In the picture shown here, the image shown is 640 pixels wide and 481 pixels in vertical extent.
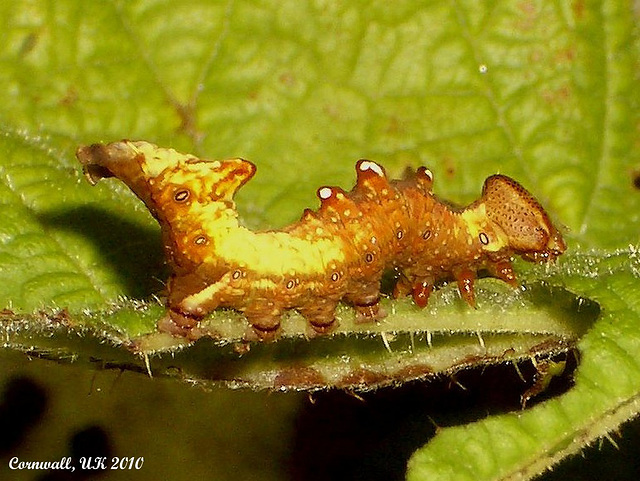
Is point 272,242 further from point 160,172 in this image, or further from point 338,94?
point 338,94

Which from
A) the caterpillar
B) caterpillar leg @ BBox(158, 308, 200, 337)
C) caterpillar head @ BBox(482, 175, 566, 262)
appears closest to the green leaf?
caterpillar head @ BBox(482, 175, 566, 262)

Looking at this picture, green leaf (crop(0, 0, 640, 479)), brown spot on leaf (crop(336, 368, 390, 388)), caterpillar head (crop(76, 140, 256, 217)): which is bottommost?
brown spot on leaf (crop(336, 368, 390, 388))

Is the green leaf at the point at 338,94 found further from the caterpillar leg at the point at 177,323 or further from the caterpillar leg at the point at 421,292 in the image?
the caterpillar leg at the point at 177,323

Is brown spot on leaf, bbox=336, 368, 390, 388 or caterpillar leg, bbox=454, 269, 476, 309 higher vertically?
caterpillar leg, bbox=454, 269, 476, 309

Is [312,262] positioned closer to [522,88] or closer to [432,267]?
[432,267]

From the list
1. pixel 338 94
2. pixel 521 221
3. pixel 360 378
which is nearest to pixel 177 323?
pixel 360 378

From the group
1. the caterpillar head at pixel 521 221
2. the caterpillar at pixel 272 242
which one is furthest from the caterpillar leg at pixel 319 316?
the caterpillar head at pixel 521 221

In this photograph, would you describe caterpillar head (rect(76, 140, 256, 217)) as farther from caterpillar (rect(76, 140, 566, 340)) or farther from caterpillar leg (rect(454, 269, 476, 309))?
caterpillar leg (rect(454, 269, 476, 309))
